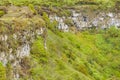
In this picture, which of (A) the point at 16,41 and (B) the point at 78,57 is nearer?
(A) the point at 16,41

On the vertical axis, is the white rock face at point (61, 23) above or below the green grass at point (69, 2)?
below

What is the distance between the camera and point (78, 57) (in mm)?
72500

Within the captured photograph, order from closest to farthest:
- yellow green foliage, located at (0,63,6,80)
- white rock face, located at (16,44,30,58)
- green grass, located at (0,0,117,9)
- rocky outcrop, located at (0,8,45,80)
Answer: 1. yellow green foliage, located at (0,63,6,80)
2. rocky outcrop, located at (0,8,45,80)
3. white rock face, located at (16,44,30,58)
4. green grass, located at (0,0,117,9)

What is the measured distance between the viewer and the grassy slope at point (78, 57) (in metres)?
52.6

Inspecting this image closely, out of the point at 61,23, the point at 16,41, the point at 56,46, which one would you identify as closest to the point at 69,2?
the point at 61,23

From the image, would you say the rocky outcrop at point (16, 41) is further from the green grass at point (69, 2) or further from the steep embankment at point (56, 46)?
the green grass at point (69, 2)

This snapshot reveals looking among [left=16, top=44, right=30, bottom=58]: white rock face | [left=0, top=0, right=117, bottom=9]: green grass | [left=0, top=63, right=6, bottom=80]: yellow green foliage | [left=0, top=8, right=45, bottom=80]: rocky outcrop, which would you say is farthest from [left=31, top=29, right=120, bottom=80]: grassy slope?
[left=0, top=0, right=117, bottom=9]: green grass

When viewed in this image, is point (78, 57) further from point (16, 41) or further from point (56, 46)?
point (16, 41)

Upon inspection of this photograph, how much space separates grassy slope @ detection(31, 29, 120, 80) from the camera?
5259 cm

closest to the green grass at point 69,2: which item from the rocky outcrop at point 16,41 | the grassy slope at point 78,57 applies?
the grassy slope at point 78,57

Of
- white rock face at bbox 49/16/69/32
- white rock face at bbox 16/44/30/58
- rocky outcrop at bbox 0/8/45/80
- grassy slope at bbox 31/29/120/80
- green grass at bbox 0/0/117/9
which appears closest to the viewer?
rocky outcrop at bbox 0/8/45/80

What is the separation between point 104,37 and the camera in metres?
90.6

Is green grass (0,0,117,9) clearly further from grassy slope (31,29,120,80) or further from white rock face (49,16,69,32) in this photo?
grassy slope (31,29,120,80)

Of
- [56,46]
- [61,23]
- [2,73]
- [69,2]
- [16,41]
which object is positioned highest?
[16,41]
